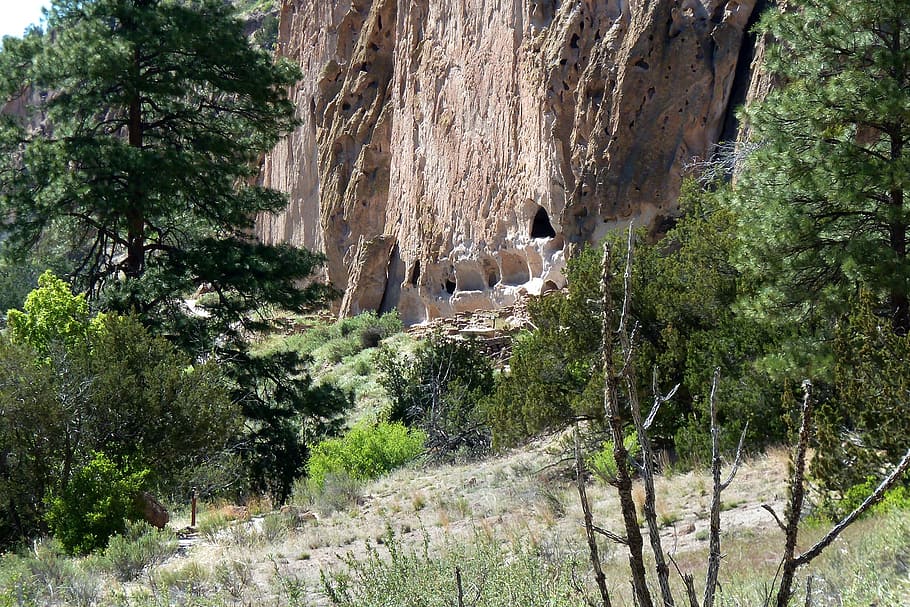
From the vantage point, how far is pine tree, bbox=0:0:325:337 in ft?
43.2

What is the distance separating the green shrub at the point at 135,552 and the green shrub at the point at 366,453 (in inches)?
219

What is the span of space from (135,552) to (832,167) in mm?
7600

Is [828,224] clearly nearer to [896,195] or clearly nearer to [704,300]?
[896,195]

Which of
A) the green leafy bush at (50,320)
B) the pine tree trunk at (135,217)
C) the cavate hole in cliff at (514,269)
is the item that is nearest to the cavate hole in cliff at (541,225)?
the cavate hole in cliff at (514,269)

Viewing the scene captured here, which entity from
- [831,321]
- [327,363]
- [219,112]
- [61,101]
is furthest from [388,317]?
[831,321]

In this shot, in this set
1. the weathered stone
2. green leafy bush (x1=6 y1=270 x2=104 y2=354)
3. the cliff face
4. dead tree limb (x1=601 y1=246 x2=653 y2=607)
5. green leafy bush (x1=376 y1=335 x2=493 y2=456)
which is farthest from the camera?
the cliff face

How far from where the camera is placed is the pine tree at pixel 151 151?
13180 millimetres

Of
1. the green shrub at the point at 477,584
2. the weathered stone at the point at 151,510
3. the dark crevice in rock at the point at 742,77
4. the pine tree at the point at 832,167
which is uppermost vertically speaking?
the dark crevice in rock at the point at 742,77

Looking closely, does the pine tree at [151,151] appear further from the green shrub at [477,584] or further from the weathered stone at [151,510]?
the green shrub at [477,584]

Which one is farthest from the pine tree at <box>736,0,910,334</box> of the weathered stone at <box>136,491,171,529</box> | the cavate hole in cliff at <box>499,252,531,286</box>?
the cavate hole in cliff at <box>499,252,531,286</box>

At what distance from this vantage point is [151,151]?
13453 mm

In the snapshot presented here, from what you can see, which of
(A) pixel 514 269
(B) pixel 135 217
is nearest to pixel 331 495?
(B) pixel 135 217

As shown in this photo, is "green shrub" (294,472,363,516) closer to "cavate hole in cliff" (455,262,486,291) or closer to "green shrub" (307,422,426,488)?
"green shrub" (307,422,426,488)

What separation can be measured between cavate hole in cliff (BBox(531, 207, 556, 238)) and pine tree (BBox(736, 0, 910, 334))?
13.5 meters
